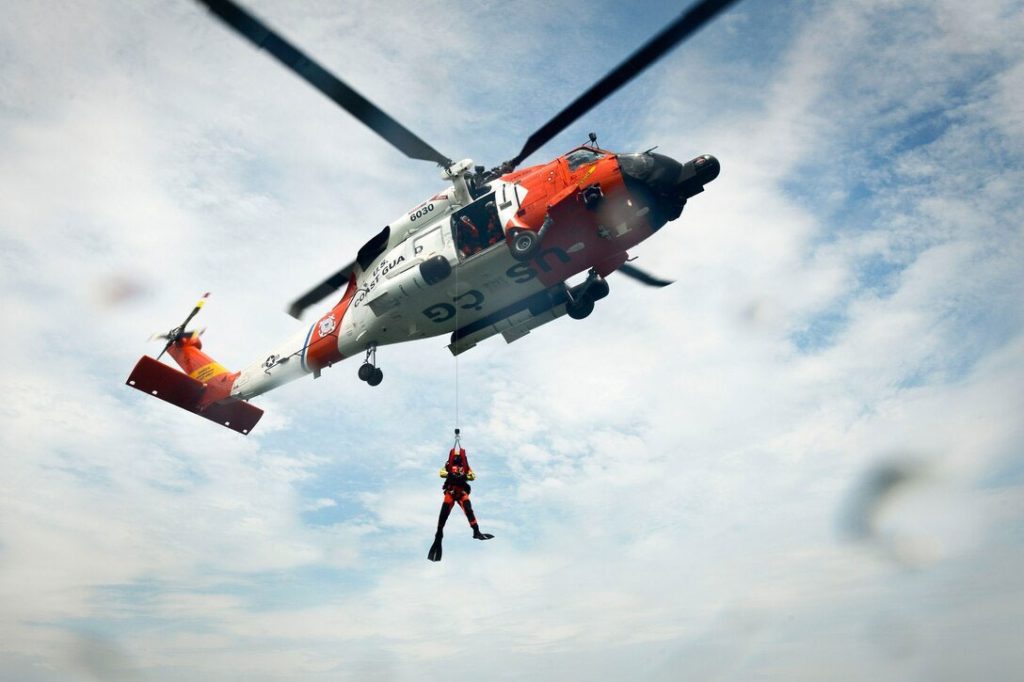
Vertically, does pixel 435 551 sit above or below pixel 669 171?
below

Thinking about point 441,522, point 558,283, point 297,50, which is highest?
point 297,50

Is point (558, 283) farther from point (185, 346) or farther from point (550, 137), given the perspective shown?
point (185, 346)

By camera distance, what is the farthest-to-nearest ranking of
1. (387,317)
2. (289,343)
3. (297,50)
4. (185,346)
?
(185,346)
(289,343)
(387,317)
(297,50)

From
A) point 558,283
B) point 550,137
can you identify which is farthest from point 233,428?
point 550,137

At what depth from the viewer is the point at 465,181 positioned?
1641cm

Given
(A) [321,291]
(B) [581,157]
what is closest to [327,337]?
(A) [321,291]

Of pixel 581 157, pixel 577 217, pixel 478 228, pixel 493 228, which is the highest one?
pixel 581 157

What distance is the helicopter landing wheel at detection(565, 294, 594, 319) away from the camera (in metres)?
16.3

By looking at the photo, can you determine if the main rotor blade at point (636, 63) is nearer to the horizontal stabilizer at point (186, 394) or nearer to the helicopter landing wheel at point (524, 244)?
the helicopter landing wheel at point (524, 244)

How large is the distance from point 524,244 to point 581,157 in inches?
102

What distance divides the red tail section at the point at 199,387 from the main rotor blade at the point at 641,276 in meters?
12.2

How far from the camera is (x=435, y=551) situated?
49.9 ft

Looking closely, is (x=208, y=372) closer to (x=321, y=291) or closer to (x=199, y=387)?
(x=199, y=387)

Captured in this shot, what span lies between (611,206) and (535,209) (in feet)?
5.48
